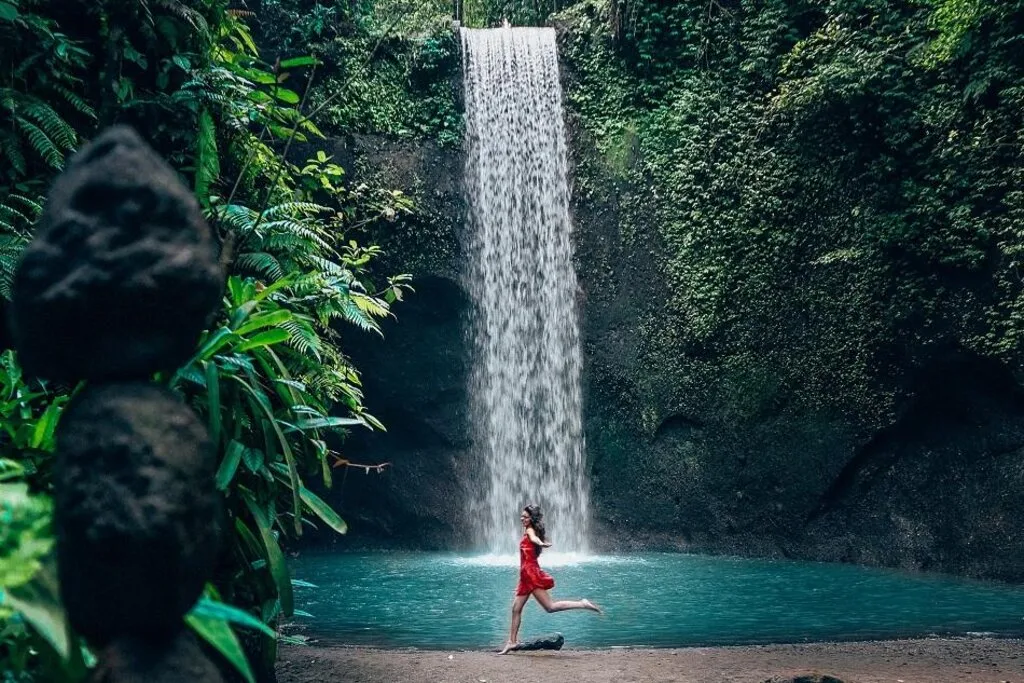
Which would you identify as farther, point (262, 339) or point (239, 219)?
point (239, 219)

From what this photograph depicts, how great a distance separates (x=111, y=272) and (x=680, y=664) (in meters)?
3.82

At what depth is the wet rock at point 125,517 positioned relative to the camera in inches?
81.2

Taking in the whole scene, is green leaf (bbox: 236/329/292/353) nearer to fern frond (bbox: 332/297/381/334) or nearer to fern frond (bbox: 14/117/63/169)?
fern frond (bbox: 332/297/381/334)

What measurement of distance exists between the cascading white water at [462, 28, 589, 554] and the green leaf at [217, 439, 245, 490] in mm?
9567

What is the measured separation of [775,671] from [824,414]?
7084 mm

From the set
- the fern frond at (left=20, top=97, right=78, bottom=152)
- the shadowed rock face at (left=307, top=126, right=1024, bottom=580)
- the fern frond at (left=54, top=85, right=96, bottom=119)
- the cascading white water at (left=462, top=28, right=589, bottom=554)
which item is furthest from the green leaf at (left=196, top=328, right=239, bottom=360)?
the cascading white water at (left=462, top=28, right=589, bottom=554)

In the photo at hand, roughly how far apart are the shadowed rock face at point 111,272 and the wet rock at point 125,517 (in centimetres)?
12

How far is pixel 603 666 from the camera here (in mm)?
4844

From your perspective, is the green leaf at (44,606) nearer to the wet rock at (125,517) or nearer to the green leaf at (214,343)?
the wet rock at (125,517)

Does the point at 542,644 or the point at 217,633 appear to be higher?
the point at 217,633

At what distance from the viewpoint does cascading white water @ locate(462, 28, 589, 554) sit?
42.2 ft

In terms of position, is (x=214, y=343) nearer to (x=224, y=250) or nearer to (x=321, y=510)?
(x=224, y=250)

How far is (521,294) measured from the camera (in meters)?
13.2

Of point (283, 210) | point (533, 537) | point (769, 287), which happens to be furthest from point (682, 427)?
point (283, 210)
